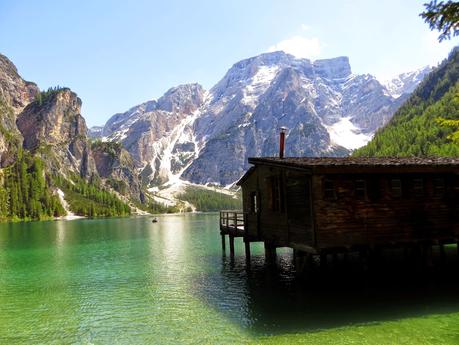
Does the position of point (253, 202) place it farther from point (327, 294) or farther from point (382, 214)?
point (327, 294)

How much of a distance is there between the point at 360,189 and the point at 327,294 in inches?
282

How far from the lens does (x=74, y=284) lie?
34750 mm

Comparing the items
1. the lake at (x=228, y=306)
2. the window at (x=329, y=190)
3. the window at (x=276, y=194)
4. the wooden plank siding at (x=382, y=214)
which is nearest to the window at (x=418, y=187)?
the wooden plank siding at (x=382, y=214)

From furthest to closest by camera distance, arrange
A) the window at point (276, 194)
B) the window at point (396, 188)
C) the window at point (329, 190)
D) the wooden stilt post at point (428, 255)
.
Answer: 1. the window at point (276, 194)
2. the wooden stilt post at point (428, 255)
3. the window at point (396, 188)
4. the window at point (329, 190)

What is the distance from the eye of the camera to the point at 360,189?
28047 millimetres

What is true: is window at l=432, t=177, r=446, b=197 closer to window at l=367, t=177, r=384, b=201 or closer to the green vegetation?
window at l=367, t=177, r=384, b=201

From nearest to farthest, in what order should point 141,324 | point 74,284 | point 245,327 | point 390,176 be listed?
point 245,327, point 141,324, point 390,176, point 74,284

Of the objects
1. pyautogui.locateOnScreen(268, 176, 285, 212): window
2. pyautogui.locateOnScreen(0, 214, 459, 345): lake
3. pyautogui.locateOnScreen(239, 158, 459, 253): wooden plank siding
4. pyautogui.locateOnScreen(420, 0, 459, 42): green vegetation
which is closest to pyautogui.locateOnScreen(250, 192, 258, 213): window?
pyautogui.locateOnScreen(268, 176, 285, 212): window

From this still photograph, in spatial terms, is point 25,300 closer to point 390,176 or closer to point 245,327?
point 245,327

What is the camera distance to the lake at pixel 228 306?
19.9 metres

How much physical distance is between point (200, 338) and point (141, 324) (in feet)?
13.9

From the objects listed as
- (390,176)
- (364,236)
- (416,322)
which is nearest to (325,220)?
(364,236)

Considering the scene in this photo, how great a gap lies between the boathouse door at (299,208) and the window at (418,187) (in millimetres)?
7843

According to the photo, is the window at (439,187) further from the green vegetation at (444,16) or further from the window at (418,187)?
the green vegetation at (444,16)
